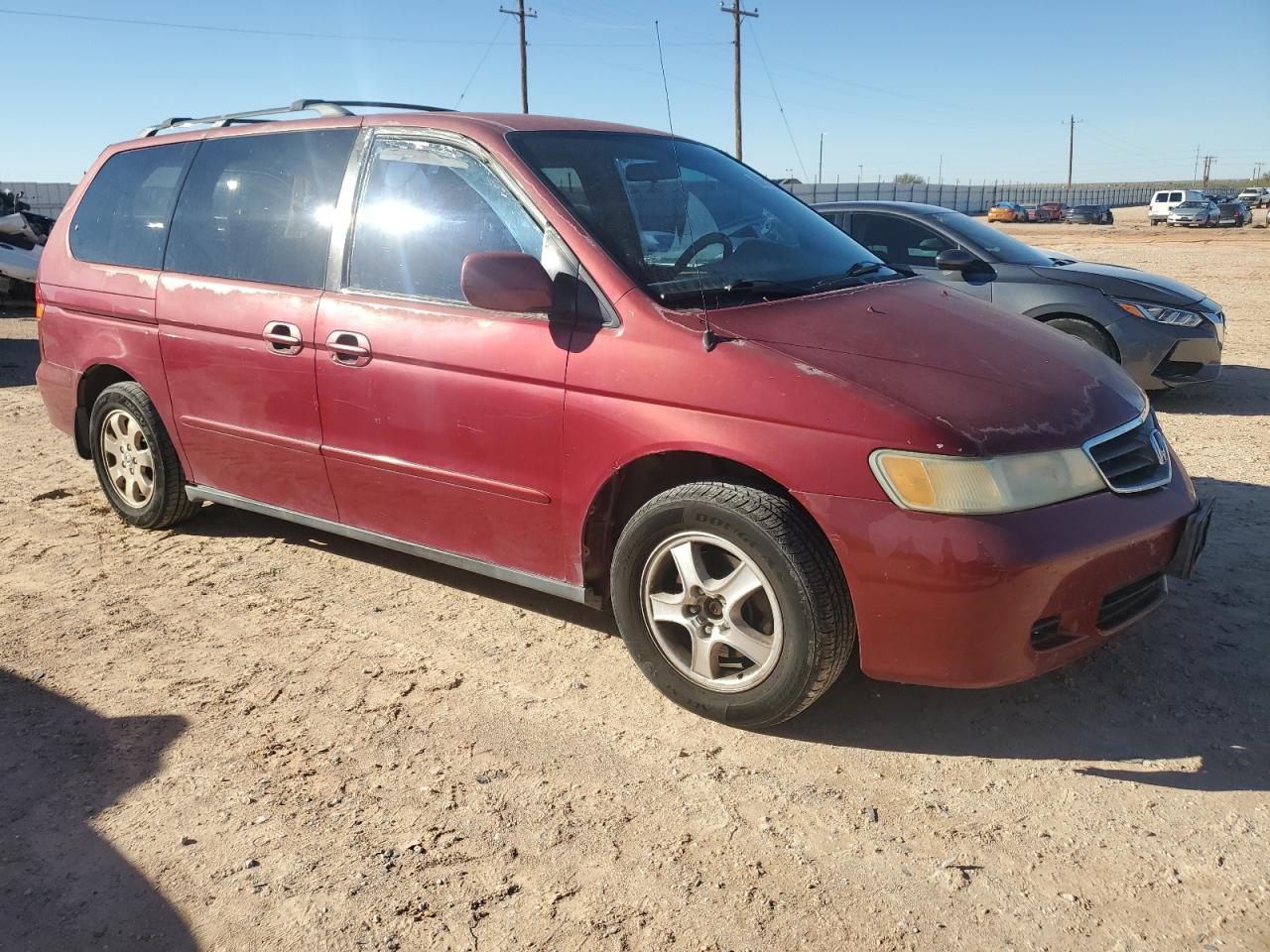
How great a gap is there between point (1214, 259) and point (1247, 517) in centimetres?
2165

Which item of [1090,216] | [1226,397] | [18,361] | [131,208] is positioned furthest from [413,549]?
[1090,216]

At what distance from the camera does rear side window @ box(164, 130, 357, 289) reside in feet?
13.3

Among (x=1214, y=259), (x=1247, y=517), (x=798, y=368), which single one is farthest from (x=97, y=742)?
(x=1214, y=259)

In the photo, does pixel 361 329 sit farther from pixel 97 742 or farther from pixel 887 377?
pixel 887 377

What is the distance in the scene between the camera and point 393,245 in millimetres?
3809

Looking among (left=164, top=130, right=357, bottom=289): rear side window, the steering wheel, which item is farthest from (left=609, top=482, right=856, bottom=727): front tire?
(left=164, top=130, right=357, bottom=289): rear side window

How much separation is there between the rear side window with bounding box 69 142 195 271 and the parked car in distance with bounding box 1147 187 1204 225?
172 feet

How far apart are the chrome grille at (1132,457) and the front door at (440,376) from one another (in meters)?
1.65

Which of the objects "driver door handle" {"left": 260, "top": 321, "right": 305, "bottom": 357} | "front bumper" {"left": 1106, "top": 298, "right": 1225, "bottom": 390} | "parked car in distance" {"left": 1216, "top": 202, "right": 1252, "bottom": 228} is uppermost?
"parked car in distance" {"left": 1216, "top": 202, "right": 1252, "bottom": 228}

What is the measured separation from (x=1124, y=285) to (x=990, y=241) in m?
1.01

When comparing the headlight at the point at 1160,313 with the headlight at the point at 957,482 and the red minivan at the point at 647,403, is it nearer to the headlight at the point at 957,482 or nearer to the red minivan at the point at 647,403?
the red minivan at the point at 647,403

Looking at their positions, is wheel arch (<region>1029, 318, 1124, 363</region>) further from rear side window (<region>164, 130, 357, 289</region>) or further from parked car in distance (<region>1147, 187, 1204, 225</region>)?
parked car in distance (<region>1147, 187, 1204, 225</region>)

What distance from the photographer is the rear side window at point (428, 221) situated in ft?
11.7

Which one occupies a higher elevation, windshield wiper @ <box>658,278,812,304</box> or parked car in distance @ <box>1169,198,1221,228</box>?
parked car in distance @ <box>1169,198,1221,228</box>
